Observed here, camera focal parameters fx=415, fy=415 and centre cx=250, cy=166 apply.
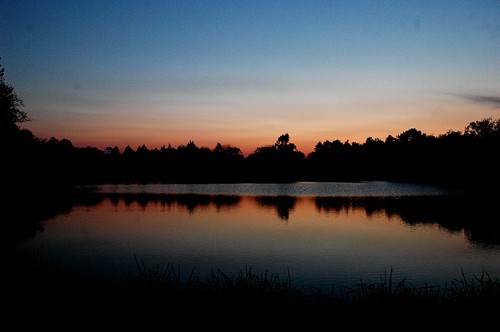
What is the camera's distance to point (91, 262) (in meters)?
15.9

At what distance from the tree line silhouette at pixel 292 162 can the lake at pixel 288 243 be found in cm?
2456

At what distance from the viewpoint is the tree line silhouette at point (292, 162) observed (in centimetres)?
7831

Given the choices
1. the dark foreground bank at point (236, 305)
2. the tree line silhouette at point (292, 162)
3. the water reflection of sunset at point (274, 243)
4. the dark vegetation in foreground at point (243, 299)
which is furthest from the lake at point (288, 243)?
the tree line silhouette at point (292, 162)

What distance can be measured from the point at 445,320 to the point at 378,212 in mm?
28761

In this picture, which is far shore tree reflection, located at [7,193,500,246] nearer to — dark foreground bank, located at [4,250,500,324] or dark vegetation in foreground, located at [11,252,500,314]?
dark vegetation in foreground, located at [11,252,500,314]

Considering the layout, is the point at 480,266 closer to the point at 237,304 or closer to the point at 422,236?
the point at 422,236

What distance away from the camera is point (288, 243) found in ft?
67.0

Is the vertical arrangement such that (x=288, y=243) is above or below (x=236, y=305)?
below

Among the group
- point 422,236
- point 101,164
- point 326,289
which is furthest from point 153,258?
point 101,164

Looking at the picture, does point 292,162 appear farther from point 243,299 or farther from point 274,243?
point 243,299

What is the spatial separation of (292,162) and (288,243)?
Result: 121 metres

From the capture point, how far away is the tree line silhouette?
78.3 meters

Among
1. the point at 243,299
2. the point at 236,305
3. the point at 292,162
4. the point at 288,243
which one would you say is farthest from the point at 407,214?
the point at 292,162

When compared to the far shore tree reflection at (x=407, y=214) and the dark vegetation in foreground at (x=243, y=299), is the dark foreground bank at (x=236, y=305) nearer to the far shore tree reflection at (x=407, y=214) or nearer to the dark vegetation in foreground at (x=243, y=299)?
the dark vegetation in foreground at (x=243, y=299)
